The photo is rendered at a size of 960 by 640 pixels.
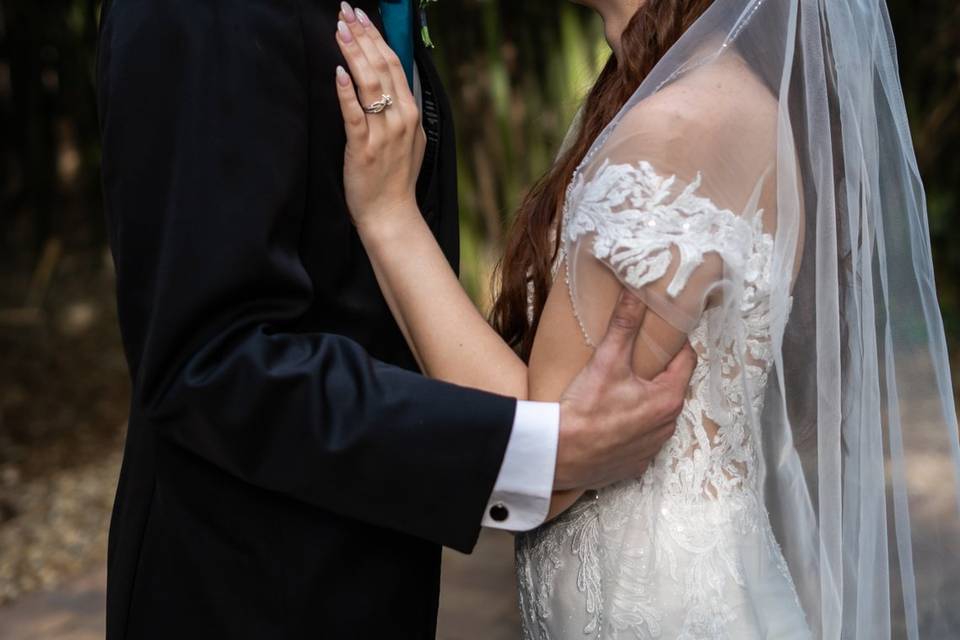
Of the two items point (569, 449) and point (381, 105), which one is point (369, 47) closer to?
point (381, 105)

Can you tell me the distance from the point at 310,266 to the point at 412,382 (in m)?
0.22

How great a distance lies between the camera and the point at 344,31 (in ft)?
4.31

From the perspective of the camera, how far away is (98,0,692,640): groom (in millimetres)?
1160

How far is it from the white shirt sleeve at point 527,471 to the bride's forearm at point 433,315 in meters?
0.12

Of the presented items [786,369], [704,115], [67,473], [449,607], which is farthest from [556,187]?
[67,473]

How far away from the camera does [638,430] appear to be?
1330mm

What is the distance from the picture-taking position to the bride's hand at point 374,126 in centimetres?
132

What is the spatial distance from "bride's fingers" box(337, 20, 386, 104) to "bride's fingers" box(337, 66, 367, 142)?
11 millimetres

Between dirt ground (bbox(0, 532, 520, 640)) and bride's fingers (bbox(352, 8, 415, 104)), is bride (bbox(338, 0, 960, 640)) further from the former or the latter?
dirt ground (bbox(0, 532, 520, 640))

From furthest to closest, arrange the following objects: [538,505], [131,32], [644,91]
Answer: [644,91] → [538,505] → [131,32]

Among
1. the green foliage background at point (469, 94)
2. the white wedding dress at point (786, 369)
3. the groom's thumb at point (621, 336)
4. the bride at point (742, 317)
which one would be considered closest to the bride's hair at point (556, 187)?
the bride at point (742, 317)

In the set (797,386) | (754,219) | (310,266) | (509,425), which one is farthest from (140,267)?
(797,386)

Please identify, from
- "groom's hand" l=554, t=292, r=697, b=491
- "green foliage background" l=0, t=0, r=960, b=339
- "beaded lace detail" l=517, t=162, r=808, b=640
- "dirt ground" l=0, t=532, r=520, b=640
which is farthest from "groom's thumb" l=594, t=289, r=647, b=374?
"green foliage background" l=0, t=0, r=960, b=339

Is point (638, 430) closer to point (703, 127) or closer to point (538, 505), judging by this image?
point (538, 505)
